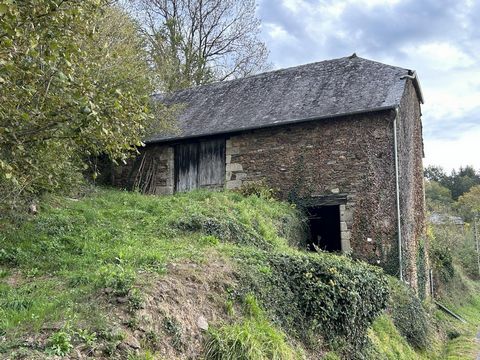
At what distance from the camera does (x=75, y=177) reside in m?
10.3

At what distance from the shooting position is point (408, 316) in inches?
435

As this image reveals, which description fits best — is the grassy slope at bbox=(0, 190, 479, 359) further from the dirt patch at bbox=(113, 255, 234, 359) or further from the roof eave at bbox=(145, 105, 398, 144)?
the roof eave at bbox=(145, 105, 398, 144)

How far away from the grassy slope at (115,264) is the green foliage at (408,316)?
490mm

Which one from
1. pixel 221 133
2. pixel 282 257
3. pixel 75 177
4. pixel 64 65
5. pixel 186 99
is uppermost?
pixel 186 99

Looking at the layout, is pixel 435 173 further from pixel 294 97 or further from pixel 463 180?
pixel 294 97

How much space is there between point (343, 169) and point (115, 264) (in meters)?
8.81

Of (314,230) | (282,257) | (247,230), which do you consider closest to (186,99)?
(314,230)

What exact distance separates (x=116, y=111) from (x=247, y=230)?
Result: 427 centimetres

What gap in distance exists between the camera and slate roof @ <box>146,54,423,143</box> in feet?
45.1

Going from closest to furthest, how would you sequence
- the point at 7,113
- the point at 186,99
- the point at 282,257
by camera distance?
the point at 7,113 → the point at 282,257 → the point at 186,99

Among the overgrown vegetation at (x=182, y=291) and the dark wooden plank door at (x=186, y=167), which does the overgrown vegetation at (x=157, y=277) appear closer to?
the overgrown vegetation at (x=182, y=291)

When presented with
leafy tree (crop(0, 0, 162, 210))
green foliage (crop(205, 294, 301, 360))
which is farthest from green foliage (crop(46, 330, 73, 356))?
leafy tree (crop(0, 0, 162, 210))

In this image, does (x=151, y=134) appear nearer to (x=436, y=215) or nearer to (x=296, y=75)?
(x=296, y=75)

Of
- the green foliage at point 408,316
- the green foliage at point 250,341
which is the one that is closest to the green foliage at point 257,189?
the green foliage at point 408,316
